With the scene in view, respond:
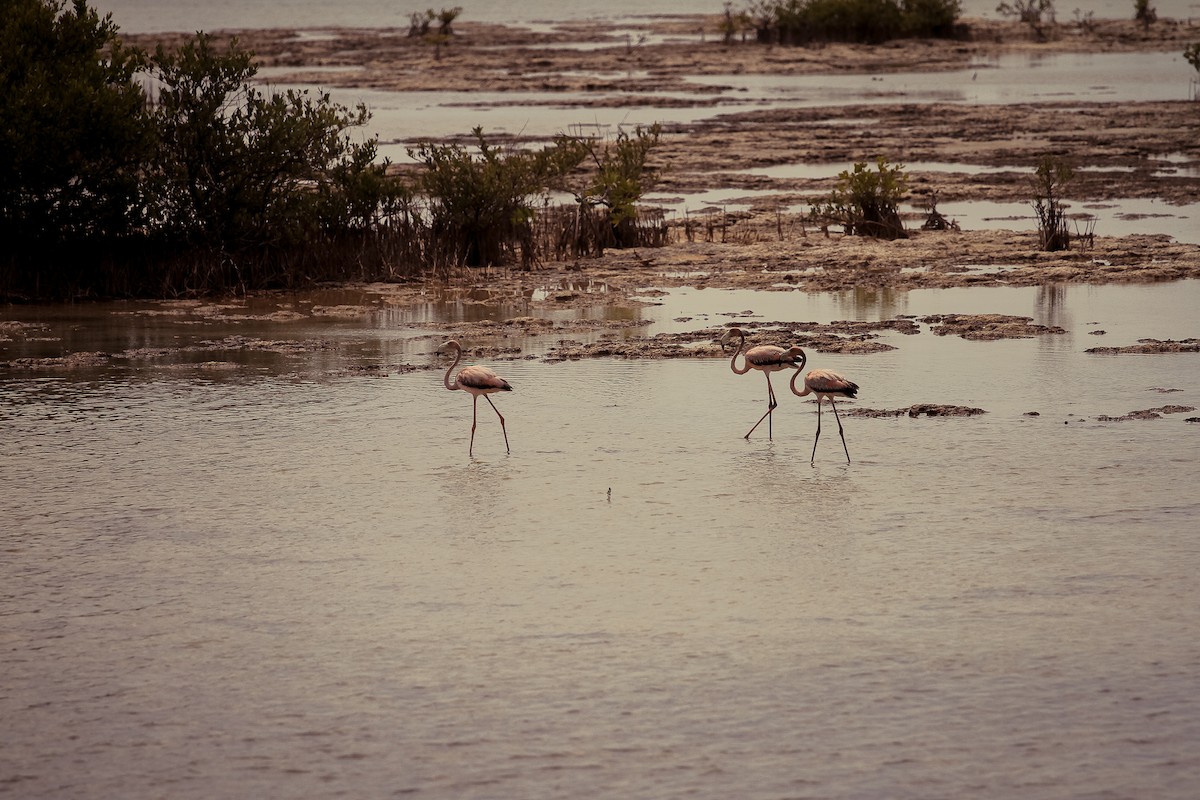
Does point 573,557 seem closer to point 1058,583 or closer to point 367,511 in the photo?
point 367,511

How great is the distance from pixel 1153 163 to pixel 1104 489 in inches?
762

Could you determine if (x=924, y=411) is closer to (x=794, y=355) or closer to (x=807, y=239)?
(x=794, y=355)

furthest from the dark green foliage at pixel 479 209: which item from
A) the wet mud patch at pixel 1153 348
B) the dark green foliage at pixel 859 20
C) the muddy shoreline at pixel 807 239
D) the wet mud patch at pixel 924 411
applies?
the dark green foliage at pixel 859 20

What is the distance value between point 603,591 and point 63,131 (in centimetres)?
1146

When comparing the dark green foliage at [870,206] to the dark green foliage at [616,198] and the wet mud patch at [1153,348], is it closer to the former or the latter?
the dark green foliage at [616,198]

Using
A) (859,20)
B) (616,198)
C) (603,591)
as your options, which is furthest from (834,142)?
(859,20)

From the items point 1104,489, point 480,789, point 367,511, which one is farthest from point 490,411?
point 480,789

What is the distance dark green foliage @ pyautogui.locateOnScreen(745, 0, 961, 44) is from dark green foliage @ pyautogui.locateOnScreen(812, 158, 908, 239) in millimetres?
41358

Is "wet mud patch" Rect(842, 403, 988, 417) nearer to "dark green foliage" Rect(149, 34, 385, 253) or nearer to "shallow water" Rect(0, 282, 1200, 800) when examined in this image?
"shallow water" Rect(0, 282, 1200, 800)

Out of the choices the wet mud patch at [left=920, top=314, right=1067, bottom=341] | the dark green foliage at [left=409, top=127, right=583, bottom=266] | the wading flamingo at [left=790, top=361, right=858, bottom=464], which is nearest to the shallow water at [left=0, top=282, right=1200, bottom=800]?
the wading flamingo at [left=790, top=361, right=858, bottom=464]

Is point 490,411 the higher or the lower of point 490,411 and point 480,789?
the higher

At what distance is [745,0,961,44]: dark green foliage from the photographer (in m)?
59.2

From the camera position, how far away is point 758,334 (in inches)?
550

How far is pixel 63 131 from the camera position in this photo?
54.2ft
